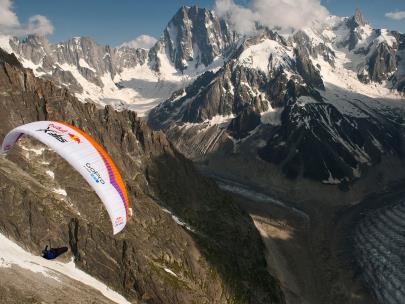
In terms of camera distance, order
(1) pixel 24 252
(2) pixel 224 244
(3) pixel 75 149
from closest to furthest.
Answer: (3) pixel 75 149
(1) pixel 24 252
(2) pixel 224 244

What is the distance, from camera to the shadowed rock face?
9012cm

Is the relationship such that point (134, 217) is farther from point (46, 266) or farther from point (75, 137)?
point (75, 137)

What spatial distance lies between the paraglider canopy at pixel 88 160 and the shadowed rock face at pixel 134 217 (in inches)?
1381

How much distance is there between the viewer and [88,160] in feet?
178

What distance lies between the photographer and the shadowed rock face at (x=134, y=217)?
90.1 meters

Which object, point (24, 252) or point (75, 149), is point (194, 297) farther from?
point (75, 149)

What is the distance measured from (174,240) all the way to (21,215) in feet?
103

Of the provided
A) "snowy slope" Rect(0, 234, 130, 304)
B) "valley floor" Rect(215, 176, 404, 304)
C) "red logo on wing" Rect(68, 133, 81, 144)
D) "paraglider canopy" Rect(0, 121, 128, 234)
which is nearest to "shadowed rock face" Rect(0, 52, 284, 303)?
"snowy slope" Rect(0, 234, 130, 304)

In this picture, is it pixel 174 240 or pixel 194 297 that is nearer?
pixel 194 297

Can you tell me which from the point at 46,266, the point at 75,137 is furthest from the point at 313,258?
the point at 75,137

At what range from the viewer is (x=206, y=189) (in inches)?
5541

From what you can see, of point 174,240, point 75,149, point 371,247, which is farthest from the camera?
point 371,247

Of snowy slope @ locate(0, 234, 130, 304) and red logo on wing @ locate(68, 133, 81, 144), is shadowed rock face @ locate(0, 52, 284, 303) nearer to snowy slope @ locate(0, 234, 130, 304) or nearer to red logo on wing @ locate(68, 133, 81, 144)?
snowy slope @ locate(0, 234, 130, 304)

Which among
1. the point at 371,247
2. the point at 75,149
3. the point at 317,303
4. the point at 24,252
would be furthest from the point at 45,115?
the point at 371,247
